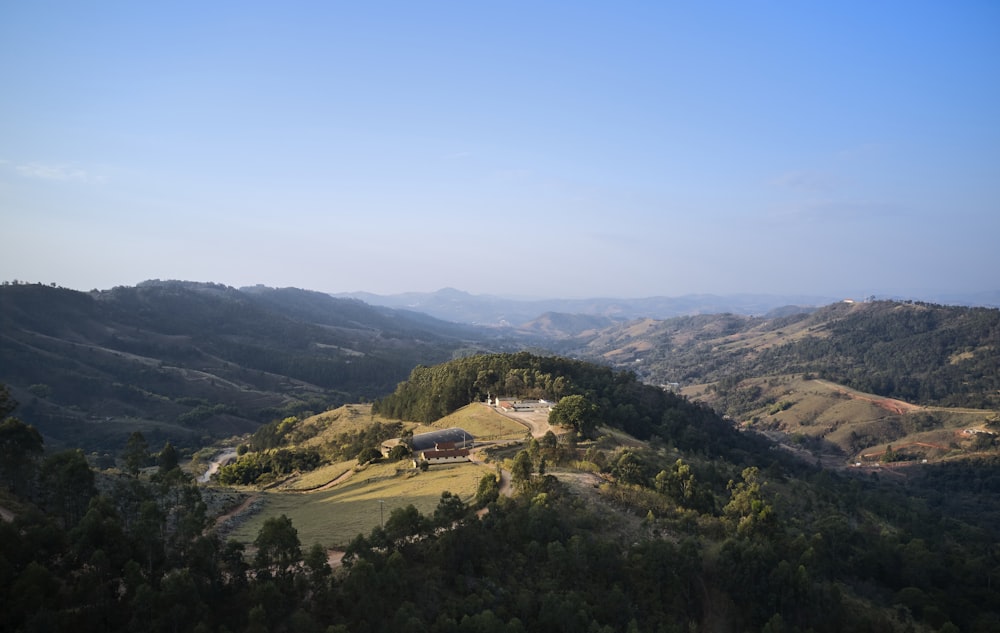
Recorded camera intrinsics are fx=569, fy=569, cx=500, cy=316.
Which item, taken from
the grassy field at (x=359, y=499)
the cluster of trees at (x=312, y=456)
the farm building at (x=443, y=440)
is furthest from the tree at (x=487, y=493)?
the cluster of trees at (x=312, y=456)

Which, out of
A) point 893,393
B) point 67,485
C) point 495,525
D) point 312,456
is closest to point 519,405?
point 312,456

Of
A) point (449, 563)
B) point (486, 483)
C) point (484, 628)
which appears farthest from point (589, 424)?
point (484, 628)

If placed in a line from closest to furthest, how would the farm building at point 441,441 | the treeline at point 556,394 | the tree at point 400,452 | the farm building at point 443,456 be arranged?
the farm building at point 443,456, the tree at point 400,452, the farm building at point 441,441, the treeline at point 556,394

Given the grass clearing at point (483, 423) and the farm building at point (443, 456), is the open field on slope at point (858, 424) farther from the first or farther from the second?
the farm building at point (443, 456)

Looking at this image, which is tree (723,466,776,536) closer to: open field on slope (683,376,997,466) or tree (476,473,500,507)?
tree (476,473,500,507)

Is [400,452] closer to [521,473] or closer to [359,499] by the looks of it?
[359,499]
